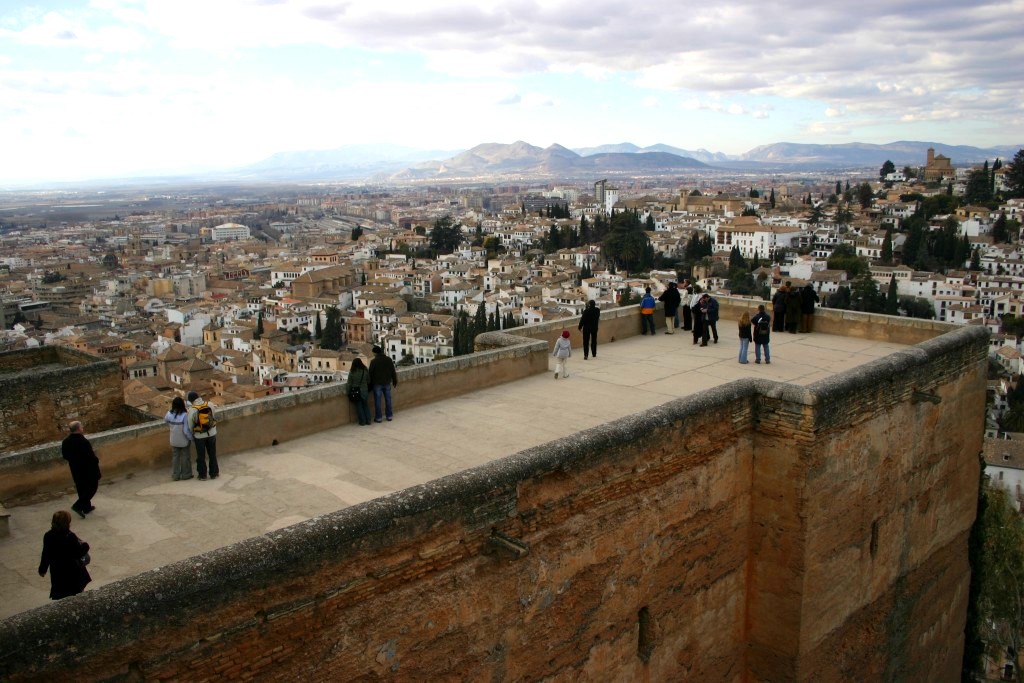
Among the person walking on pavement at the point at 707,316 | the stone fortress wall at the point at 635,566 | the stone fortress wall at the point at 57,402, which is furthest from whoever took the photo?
the person walking on pavement at the point at 707,316

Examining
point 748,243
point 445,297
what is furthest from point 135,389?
point 748,243

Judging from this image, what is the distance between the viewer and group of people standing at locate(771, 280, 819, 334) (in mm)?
11508

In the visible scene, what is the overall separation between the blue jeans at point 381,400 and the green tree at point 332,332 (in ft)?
225

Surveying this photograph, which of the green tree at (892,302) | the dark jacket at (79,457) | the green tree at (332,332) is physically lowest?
the green tree at (332,332)

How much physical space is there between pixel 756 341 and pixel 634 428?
162 inches

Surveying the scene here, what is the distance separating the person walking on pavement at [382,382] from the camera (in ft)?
25.5

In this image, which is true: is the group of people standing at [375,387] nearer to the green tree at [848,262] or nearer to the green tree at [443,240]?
the green tree at [848,262]

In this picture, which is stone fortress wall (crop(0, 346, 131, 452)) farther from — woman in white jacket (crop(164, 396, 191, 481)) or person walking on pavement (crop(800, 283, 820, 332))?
person walking on pavement (crop(800, 283, 820, 332))

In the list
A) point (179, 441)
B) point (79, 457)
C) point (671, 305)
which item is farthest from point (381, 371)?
point (671, 305)

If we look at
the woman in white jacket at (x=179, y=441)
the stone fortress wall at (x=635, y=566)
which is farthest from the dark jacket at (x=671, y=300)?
the woman in white jacket at (x=179, y=441)

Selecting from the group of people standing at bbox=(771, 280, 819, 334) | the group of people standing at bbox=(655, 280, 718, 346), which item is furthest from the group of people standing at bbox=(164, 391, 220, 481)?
the group of people standing at bbox=(771, 280, 819, 334)

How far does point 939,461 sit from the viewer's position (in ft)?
29.8

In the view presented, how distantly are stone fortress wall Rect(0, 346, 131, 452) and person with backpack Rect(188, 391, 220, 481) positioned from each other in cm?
373

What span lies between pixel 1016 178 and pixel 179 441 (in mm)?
114724
